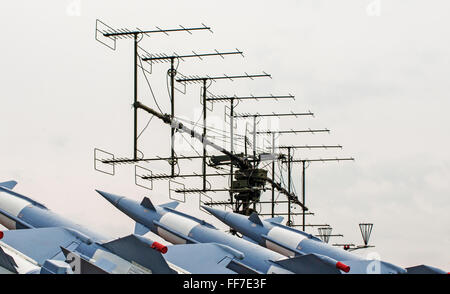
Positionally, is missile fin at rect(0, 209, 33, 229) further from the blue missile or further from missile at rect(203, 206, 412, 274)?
missile at rect(203, 206, 412, 274)

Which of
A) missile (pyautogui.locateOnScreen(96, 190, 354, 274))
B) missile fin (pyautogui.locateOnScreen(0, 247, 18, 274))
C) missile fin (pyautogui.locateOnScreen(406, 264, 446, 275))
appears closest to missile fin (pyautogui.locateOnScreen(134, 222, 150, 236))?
missile (pyautogui.locateOnScreen(96, 190, 354, 274))

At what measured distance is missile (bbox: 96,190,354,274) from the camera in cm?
2465

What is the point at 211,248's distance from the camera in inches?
990

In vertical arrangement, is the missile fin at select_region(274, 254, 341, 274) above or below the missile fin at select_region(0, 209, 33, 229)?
below

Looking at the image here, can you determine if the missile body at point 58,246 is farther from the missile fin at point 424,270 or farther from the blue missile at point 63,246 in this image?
the missile fin at point 424,270

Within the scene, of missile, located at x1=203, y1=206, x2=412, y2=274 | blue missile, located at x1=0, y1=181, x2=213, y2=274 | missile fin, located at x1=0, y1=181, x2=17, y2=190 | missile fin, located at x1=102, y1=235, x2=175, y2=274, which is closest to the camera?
blue missile, located at x1=0, y1=181, x2=213, y2=274

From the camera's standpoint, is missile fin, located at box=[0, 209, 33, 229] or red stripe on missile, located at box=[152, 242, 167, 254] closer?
red stripe on missile, located at box=[152, 242, 167, 254]

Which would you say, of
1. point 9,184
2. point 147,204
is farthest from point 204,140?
point 9,184
